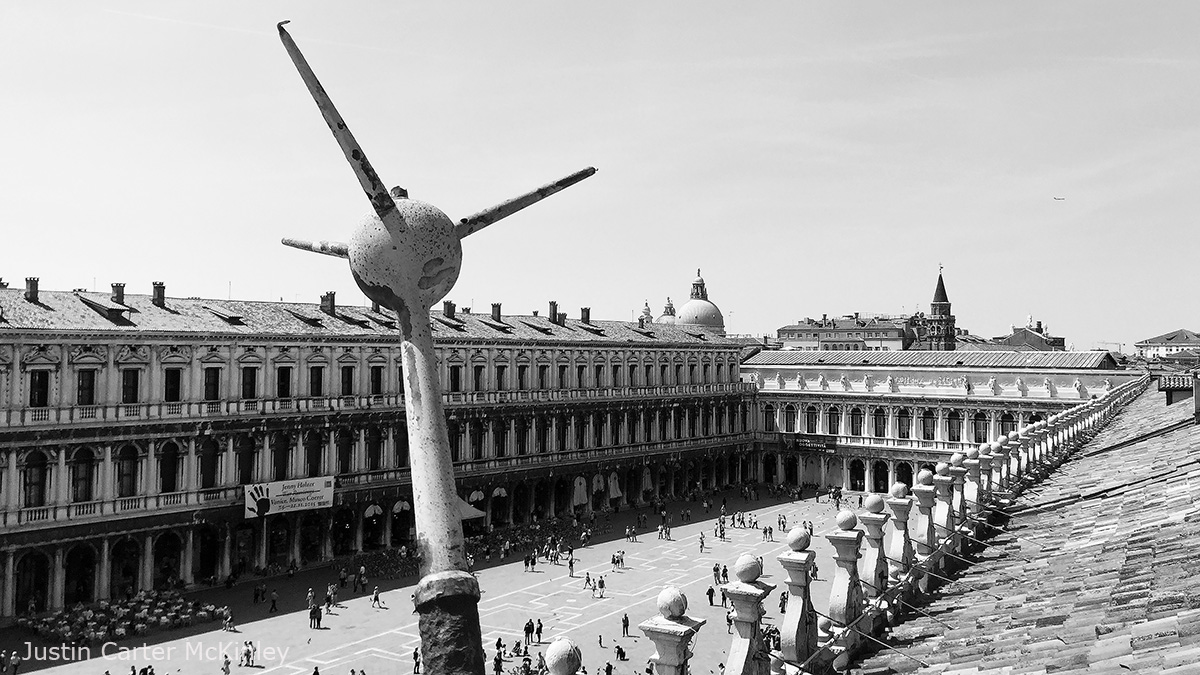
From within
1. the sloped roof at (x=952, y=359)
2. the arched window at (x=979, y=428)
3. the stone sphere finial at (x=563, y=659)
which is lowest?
the arched window at (x=979, y=428)

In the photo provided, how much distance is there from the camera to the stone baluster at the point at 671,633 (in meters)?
5.66

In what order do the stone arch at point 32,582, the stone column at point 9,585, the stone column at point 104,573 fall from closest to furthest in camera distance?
the stone column at point 9,585 < the stone arch at point 32,582 < the stone column at point 104,573

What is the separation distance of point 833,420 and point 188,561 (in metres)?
46.7

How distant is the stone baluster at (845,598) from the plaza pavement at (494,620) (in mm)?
19255

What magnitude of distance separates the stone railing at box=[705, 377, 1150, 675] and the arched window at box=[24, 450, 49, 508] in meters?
31.6

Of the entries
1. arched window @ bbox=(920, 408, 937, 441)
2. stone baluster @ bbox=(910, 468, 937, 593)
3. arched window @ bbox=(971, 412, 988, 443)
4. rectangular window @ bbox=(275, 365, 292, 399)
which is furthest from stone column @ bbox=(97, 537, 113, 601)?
arched window @ bbox=(971, 412, 988, 443)

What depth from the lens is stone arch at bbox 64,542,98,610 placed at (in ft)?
114

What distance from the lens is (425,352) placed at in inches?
213

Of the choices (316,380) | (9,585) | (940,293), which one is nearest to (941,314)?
(940,293)

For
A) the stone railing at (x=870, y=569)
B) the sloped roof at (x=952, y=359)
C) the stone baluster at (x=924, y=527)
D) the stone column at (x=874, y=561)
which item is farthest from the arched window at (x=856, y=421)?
the stone column at (x=874, y=561)

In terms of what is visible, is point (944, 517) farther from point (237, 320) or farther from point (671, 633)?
point (237, 320)

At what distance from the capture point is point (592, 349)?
58.7m

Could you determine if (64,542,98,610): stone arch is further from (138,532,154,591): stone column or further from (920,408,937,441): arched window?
(920,408,937,441): arched window

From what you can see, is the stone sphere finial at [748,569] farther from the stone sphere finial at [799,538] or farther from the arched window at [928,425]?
the arched window at [928,425]
